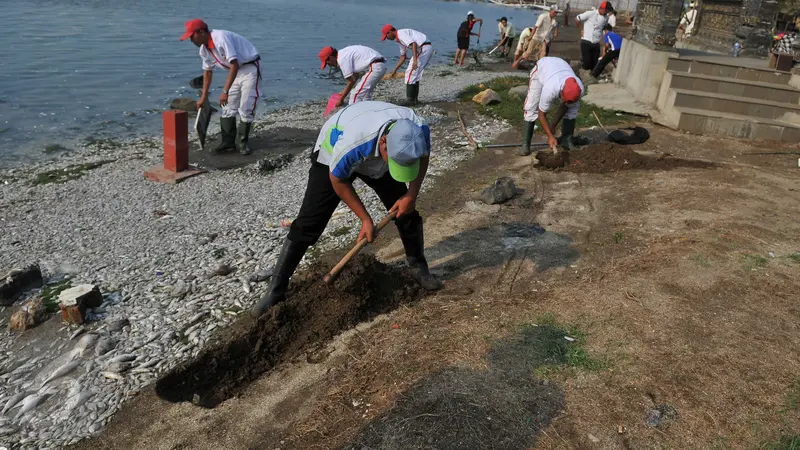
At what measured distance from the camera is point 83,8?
1356 inches

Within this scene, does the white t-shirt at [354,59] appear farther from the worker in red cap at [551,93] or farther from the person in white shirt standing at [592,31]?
the person in white shirt standing at [592,31]

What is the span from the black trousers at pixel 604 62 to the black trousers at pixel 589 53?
1.50 ft

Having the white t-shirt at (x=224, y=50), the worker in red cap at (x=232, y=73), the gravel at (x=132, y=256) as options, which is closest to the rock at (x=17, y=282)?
the gravel at (x=132, y=256)

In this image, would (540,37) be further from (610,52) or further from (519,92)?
(519,92)

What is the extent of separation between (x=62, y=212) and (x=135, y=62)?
15.0 m

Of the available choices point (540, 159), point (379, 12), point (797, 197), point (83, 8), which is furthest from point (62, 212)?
point (379, 12)

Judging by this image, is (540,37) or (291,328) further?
(540,37)

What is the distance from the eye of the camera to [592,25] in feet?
52.3

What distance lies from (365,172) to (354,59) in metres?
6.10

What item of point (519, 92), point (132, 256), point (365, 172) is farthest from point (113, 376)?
point (519, 92)

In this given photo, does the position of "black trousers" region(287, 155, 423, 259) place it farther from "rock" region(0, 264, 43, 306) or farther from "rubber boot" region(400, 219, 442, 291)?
"rock" region(0, 264, 43, 306)

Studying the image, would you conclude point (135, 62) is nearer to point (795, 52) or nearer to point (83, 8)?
point (83, 8)

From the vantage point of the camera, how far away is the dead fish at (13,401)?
4.21 m

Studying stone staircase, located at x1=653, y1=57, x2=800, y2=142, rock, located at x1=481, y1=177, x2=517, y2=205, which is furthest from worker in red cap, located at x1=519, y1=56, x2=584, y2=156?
stone staircase, located at x1=653, y1=57, x2=800, y2=142
